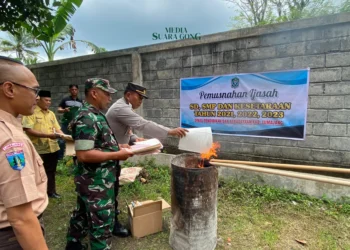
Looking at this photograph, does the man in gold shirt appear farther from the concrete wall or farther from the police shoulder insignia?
the police shoulder insignia

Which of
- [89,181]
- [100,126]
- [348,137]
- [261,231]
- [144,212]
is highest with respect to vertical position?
[100,126]

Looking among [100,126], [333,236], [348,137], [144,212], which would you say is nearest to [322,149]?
[348,137]

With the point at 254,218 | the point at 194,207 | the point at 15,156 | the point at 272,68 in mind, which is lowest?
the point at 254,218

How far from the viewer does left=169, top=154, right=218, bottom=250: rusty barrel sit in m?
2.33

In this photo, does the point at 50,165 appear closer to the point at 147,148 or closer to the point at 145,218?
the point at 145,218

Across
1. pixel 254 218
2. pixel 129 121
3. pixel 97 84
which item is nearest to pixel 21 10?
pixel 97 84

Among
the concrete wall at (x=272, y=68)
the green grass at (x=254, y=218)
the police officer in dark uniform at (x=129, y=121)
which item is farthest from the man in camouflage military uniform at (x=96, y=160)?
the concrete wall at (x=272, y=68)

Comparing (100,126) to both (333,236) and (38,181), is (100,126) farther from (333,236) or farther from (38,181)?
(333,236)

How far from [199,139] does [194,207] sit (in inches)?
31.0

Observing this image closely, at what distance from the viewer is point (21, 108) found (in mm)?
1127

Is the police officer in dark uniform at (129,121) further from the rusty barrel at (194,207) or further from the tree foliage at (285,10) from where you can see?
the tree foliage at (285,10)

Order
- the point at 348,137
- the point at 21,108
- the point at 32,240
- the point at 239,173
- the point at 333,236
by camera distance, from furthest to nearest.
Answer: the point at 239,173, the point at 348,137, the point at 333,236, the point at 21,108, the point at 32,240

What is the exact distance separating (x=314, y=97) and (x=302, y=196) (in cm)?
164

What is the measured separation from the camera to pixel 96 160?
1.96m
